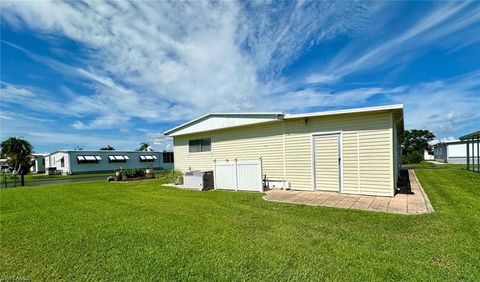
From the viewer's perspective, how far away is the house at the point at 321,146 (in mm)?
6980

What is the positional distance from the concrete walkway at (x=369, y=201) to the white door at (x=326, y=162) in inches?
15.8

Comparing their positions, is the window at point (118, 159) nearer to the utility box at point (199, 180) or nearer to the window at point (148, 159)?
the window at point (148, 159)

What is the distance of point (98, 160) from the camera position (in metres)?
28.7

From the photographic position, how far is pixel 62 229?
15.4 feet

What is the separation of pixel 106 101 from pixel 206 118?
32.2 ft

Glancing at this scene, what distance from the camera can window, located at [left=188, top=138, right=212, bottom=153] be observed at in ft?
40.3

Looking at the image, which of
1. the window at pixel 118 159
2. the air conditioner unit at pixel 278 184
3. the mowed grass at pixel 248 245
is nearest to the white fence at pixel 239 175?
the air conditioner unit at pixel 278 184

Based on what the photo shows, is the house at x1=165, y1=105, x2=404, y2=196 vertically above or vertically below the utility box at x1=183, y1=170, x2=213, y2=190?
above

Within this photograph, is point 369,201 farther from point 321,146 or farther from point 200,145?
point 200,145

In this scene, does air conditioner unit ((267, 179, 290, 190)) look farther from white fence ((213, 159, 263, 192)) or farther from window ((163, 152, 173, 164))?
window ((163, 152, 173, 164))

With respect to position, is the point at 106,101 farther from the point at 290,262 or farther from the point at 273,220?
the point at 290,262

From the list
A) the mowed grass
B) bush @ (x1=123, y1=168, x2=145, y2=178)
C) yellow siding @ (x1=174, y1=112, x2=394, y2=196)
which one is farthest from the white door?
bush @ (x1=123, y1=168, x2=145, y2=178)

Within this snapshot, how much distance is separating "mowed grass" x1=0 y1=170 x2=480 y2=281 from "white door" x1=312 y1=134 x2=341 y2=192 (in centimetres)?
240

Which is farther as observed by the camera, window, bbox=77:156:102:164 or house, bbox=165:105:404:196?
window, bbox=77:156:102:164
